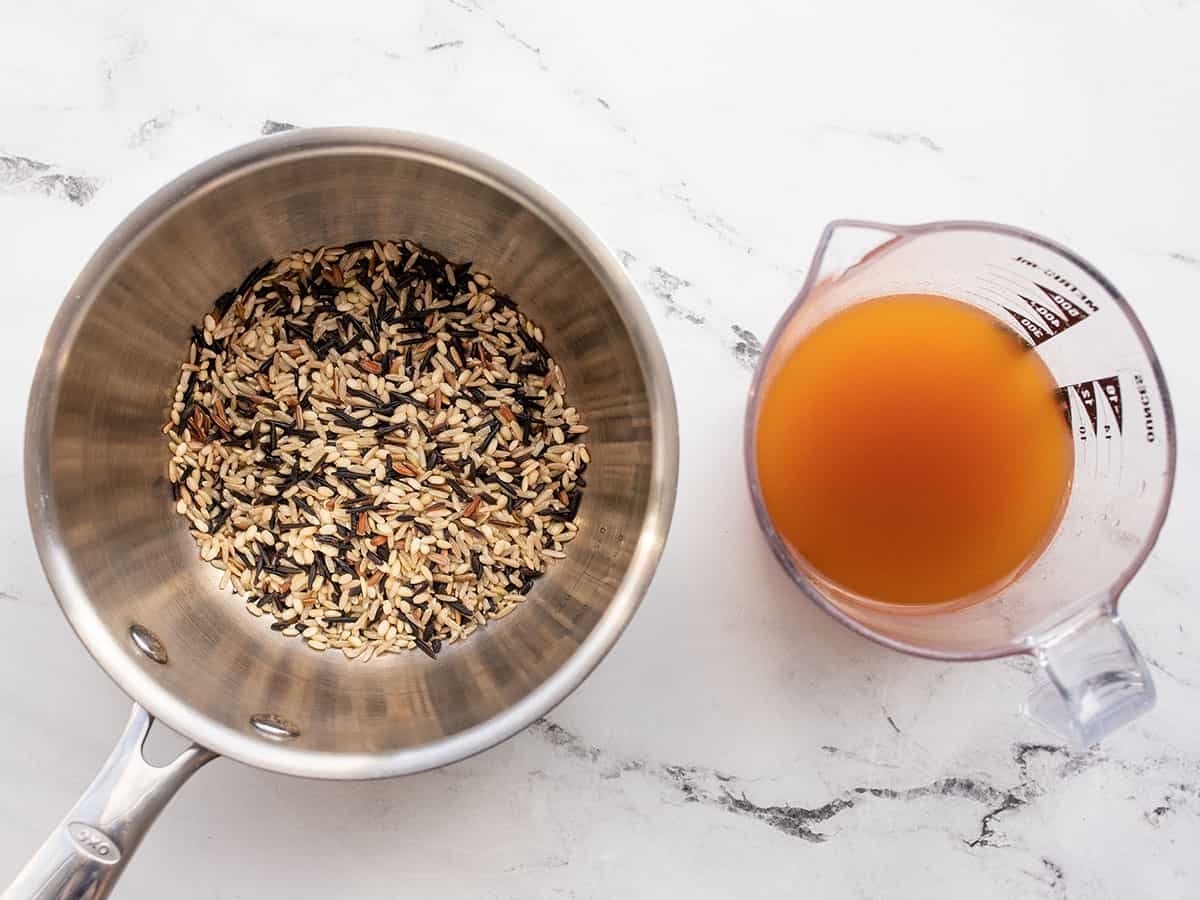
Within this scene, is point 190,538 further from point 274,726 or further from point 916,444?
point 916,444

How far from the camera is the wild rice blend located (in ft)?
3.95

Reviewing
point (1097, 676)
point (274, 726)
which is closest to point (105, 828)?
point (274, 726)

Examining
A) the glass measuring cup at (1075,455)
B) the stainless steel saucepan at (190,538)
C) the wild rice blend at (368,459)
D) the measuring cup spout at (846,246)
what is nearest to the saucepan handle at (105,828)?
the stainless steel saucepan at (190,538)

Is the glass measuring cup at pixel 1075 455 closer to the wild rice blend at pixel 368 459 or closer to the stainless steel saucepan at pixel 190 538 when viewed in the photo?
the stainless steel saucepan at pixel 190 538

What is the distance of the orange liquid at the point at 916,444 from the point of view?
3.49 feet

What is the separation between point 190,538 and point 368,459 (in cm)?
23

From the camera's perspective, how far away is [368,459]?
1.21 m

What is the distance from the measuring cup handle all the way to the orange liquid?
0.13 meters

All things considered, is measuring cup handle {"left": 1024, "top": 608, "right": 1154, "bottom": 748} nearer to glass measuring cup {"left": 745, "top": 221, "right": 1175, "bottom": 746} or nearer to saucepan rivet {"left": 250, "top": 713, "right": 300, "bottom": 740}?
glass measuring cup {"left": 745, "top": 221, "right": 1175, "bottom": 746}

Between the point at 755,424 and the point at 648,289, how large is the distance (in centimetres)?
29

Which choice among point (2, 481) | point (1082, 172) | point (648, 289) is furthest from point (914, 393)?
point (2, 481)

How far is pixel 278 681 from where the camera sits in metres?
1.16

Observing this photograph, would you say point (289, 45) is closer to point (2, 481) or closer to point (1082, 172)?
point (2, 481)

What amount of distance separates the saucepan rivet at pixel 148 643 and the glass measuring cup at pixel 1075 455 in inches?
24.3
